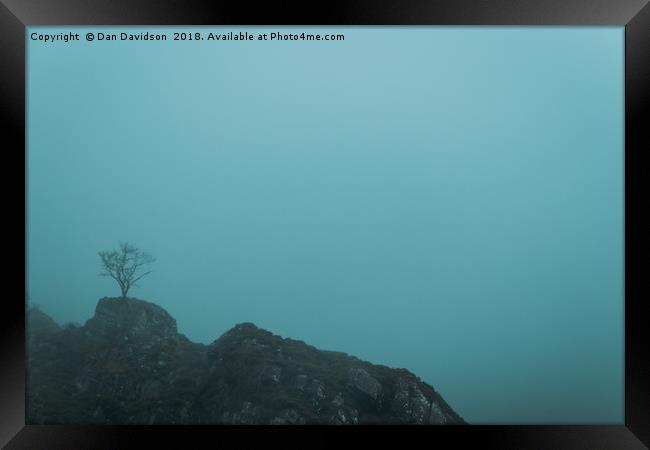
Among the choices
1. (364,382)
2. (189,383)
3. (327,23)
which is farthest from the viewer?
(364,382)

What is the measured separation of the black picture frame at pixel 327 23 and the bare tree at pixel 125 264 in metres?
0.71

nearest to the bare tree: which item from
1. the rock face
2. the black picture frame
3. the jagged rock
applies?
the rock face

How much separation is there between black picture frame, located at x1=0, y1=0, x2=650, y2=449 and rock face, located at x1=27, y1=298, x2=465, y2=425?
1.58 ft

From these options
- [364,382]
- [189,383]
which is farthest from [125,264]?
[364,382]

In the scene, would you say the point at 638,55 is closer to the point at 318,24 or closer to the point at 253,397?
the point at 318,24

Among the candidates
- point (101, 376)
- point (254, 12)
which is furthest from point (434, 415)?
point (254, 12)

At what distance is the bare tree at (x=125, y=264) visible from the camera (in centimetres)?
296

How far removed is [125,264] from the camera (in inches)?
120

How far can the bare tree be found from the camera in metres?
2.96

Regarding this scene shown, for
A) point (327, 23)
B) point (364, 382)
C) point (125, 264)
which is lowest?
point (364, 382)

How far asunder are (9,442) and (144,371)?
31.1 inches

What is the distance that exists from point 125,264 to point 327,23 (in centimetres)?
218

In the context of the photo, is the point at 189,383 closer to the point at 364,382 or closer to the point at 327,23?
the point at 364,382

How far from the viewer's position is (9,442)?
2266 mm
